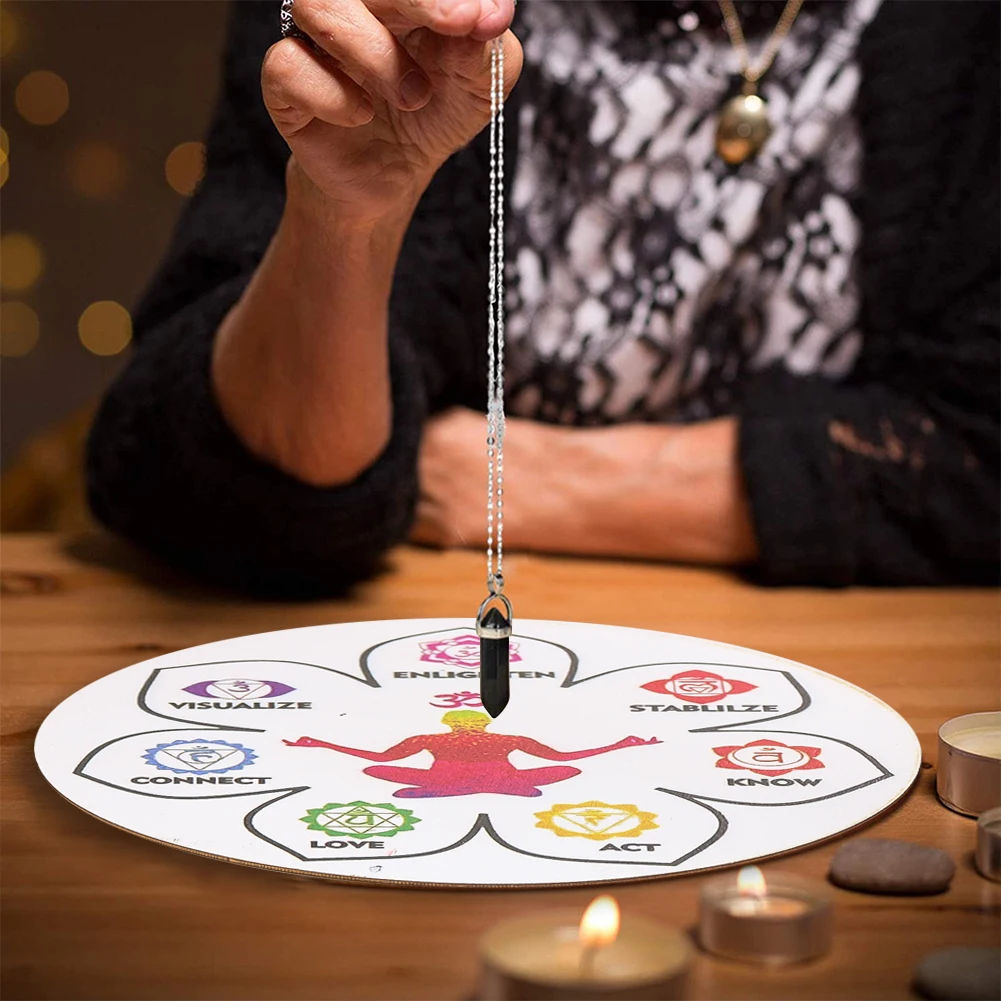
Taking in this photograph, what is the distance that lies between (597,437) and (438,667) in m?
0.45

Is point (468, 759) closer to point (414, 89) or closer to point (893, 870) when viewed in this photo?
point (893, 870)

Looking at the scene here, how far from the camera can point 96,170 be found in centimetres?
218

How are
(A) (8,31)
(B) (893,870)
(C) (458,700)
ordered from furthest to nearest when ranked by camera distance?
(A) (8,31) < (C) (458,700) < (B) (893,870)

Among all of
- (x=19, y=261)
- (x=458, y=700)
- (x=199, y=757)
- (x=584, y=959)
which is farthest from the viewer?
(x=19, y=261)

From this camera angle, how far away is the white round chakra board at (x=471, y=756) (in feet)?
1.85

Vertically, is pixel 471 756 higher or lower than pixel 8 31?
lower

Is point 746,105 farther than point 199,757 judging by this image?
Yes

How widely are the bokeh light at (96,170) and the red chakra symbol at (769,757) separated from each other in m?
1.78

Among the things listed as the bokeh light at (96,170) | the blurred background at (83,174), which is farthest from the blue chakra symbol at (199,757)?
the bokeh light at (96,170)

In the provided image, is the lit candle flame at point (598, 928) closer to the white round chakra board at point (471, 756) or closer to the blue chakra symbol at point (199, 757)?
the white round chakra board at point (471, 756)

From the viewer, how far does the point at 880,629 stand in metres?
0.96

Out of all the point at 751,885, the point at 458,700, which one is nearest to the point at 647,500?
the point at 458,700

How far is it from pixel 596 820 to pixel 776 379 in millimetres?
752

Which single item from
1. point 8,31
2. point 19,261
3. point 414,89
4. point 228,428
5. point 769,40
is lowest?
point 228,428
